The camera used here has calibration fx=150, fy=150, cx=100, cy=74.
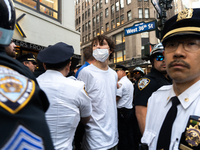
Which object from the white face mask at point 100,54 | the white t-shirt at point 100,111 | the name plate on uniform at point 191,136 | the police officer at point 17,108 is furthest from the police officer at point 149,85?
the police officer at point 17,108

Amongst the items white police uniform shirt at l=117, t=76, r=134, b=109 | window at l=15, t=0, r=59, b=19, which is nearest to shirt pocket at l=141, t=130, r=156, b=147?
white police uniform shirt at l=117, t=76, r=134, b=109

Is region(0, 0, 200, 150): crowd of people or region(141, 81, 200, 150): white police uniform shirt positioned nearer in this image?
region(0, 0, 200, 150): crowd of people

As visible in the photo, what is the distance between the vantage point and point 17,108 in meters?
0.62

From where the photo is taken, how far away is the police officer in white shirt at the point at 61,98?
173 cm

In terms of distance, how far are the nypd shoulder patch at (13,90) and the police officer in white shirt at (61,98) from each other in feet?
3.58

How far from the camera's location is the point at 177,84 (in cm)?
132

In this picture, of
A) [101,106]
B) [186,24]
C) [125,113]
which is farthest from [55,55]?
[125,113]

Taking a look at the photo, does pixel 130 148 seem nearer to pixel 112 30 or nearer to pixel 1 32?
pixel 1 32

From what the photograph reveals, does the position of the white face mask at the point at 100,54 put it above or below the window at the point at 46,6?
below

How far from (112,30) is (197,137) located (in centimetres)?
3569

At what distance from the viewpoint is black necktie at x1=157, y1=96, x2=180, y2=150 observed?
3.91 feet

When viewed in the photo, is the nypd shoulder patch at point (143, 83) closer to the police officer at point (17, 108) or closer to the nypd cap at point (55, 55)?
the nypd cap at point (55, 55)

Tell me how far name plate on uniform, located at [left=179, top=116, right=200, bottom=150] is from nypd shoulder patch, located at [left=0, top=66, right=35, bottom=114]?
1.05m

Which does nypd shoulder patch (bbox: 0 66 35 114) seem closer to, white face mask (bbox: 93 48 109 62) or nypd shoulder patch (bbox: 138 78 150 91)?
nypd shoulder patch (bbox: 138 78 150 91)
